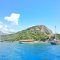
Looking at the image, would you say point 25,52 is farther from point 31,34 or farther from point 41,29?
point 41,29

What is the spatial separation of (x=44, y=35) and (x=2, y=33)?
157 centimetres

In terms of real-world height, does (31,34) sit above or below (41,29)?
below

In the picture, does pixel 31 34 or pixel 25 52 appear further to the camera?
pixel 31 34

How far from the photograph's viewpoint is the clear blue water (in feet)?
25.6

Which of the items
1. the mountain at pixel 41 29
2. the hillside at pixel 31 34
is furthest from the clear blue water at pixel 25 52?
the mountain at pixel 41 29

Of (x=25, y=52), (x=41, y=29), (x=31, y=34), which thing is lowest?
(x=25, y=52)

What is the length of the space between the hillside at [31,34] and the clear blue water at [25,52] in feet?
0.75

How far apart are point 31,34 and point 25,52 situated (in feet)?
2.37

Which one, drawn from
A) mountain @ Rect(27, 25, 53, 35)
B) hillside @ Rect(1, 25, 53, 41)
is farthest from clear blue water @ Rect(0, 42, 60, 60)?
mountain @ Rect(27, 25, 53, 35)

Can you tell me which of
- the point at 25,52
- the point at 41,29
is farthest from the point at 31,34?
the point at 25,52

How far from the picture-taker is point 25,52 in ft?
26.6

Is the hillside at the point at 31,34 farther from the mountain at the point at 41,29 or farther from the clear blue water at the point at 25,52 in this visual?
the clear blue water at the point at 25,52

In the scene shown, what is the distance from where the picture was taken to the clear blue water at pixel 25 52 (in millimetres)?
7809

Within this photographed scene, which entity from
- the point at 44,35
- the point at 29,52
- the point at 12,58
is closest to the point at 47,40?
the point at 44,35
